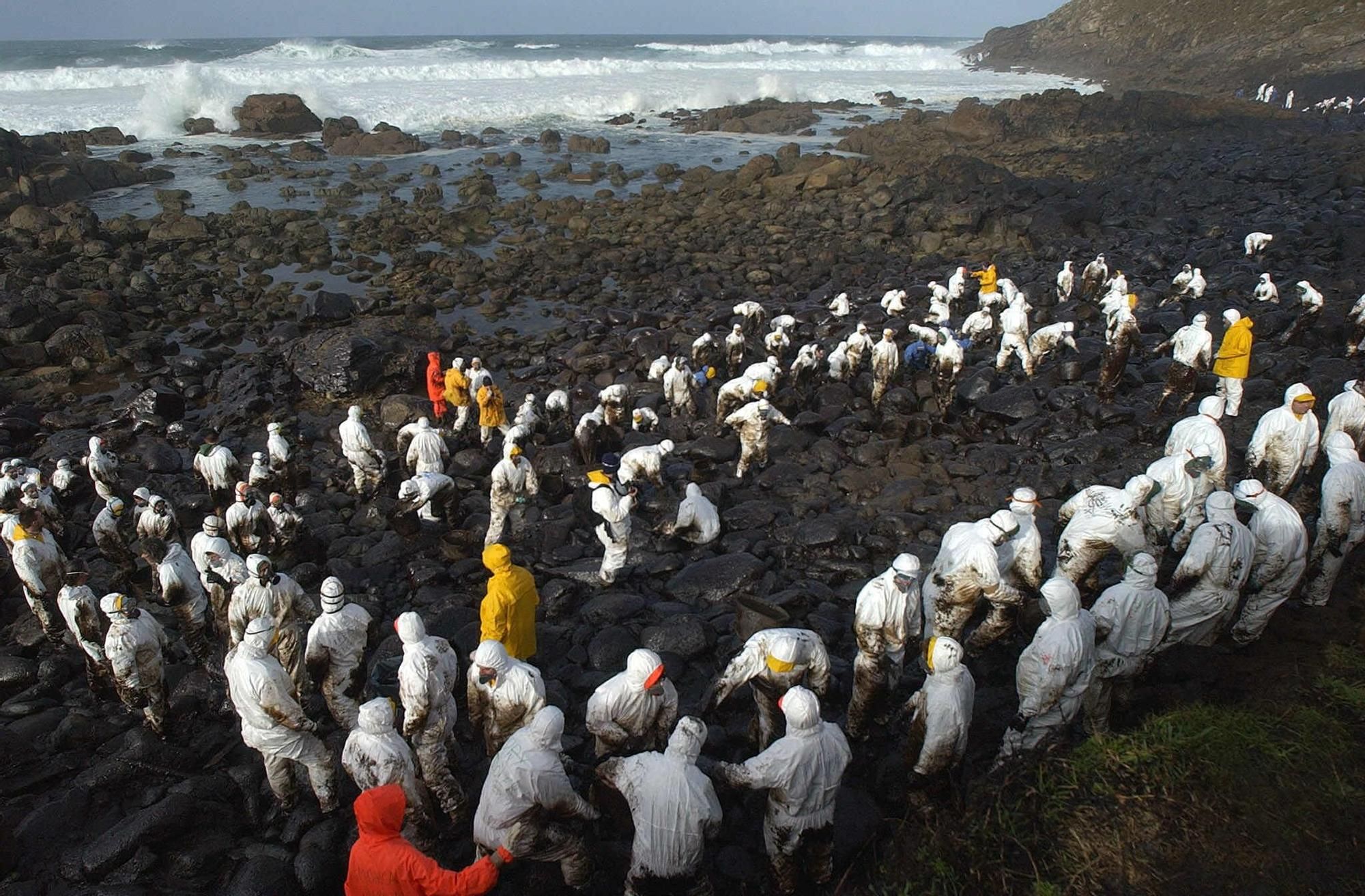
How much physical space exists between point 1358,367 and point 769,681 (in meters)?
13.0

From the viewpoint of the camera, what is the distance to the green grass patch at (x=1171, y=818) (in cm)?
468

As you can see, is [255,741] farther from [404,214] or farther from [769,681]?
[404,214]

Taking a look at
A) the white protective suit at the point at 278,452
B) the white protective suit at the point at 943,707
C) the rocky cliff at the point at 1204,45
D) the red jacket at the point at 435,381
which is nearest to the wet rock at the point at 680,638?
the white protective suit at the point at 943,707

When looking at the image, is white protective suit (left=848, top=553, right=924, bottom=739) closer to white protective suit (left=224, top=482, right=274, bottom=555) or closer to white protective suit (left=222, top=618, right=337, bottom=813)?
white protective suit (left=222, top=618, right=337, bottom=813)

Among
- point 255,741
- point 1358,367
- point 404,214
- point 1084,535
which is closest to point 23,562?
point 255,741

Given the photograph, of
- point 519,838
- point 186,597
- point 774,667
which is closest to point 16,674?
point 186,597

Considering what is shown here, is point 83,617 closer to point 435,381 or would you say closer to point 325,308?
point 435,381

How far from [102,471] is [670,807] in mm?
10299

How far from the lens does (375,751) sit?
5184 millimetres

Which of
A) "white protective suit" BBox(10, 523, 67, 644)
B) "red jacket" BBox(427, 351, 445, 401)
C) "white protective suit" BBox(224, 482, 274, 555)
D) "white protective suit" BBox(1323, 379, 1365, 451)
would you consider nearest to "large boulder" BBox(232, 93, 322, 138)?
"red jacket" BBox(427, 351, 445, 401)

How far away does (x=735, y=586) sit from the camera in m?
8.86

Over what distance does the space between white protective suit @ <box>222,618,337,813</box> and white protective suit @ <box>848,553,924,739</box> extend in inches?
173

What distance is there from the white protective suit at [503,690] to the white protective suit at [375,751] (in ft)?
2.17

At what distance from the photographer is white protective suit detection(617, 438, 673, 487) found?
35.0 ft
